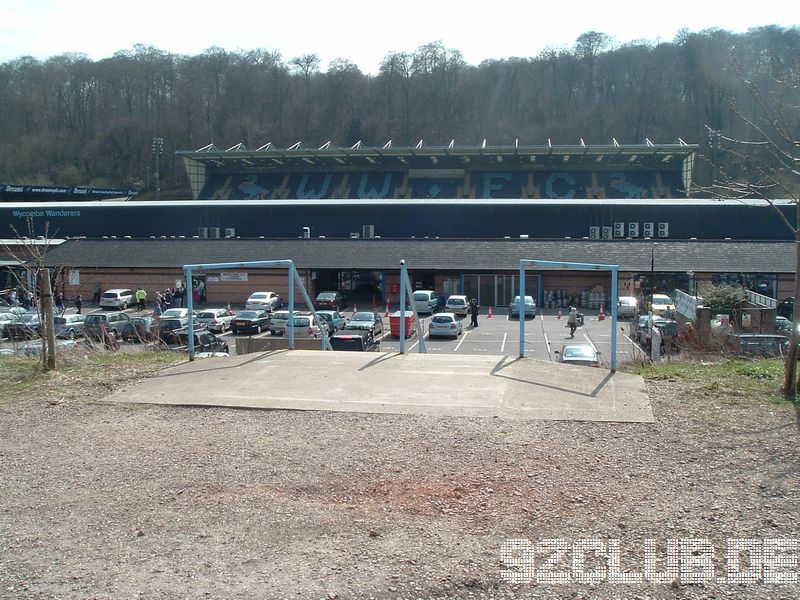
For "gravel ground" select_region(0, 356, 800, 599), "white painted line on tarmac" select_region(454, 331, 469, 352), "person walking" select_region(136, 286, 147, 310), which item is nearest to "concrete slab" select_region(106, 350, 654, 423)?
"gravel ground" select_region(0, 356, 800, 599)

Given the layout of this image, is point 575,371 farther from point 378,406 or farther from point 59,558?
point 59,558

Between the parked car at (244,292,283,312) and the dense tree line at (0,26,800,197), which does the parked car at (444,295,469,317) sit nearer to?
the parked car at (244,292,283,312)

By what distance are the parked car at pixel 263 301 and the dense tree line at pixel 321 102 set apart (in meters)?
56.2

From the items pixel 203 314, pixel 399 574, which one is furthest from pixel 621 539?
pixel 203 314

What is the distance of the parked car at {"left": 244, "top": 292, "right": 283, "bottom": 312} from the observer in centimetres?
3359

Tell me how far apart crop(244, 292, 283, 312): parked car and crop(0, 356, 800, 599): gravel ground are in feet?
81.5

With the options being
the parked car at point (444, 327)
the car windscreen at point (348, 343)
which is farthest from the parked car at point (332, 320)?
A: the car windscreen at point (348, 343)

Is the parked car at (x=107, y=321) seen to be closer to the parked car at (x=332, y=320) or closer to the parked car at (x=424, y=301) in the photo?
the parked car at (x=332, y=320)

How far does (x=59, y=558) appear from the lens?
204 inches

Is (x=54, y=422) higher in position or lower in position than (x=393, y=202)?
lower

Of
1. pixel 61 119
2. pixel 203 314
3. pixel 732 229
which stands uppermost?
pixel 61 119

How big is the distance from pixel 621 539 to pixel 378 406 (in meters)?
4.06

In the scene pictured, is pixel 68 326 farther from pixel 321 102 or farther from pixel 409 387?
pixel 321 102

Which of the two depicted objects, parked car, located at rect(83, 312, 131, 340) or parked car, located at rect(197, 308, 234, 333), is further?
parked car, located at rect(197, 308, 234, 333)
